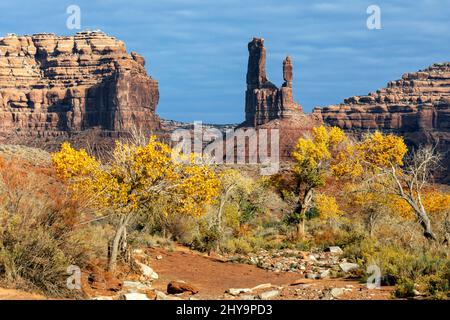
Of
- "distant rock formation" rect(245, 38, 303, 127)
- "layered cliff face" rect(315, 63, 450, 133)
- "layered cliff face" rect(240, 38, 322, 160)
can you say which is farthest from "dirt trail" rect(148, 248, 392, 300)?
"layered cliff face" rect(315, 63, 450, 133)

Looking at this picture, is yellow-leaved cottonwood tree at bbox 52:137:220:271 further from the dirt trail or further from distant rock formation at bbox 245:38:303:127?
distant rock formation at bbox 245:38:303:127

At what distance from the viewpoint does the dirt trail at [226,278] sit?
17297 millimetres

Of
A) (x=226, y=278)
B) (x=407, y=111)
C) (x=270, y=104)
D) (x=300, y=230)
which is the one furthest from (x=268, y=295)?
(x=407, y=111)

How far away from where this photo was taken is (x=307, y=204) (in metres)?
36.5

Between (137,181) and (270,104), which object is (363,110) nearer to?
(270,104)

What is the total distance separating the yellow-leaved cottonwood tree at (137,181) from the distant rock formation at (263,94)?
434 ft

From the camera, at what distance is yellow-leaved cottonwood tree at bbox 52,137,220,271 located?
20359 mm

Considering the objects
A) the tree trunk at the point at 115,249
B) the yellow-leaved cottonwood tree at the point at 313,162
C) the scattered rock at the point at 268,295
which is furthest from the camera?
the yellow-leaved cottonwood tree at the point at 313,162

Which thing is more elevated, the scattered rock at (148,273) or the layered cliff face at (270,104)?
the layered cliff face at (270,104)

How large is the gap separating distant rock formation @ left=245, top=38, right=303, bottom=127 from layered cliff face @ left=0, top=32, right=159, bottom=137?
72.4ft

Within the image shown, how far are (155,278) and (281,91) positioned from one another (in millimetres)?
137709

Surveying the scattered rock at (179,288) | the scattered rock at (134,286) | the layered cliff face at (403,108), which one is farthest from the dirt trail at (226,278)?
the layered cliff face at (403,108)

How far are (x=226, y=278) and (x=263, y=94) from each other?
13982cm

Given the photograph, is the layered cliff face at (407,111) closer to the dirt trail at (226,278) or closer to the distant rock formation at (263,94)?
the distant rock formation at (263,94)
